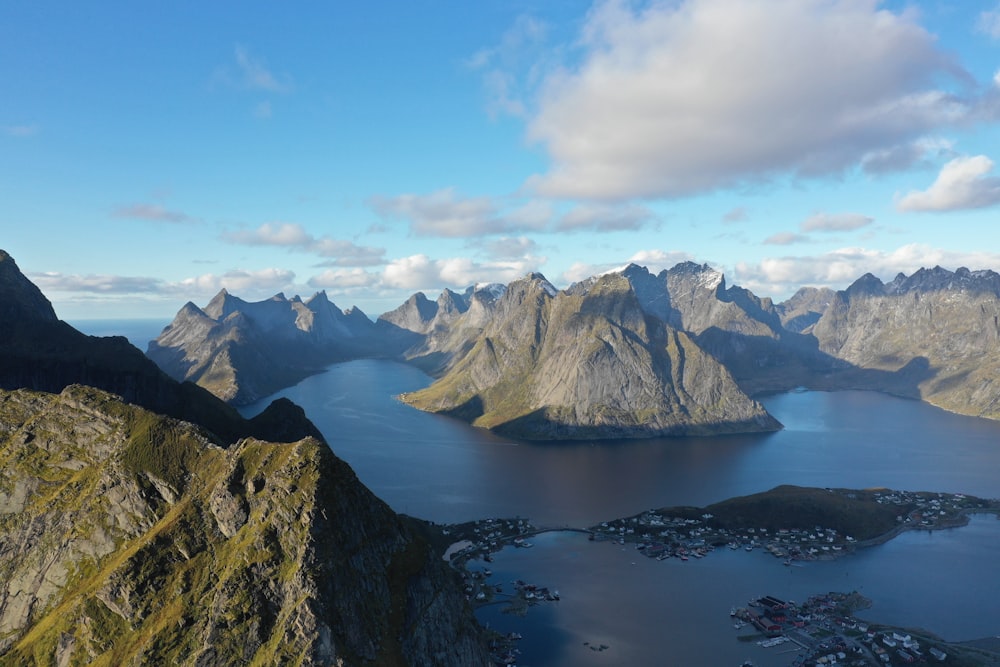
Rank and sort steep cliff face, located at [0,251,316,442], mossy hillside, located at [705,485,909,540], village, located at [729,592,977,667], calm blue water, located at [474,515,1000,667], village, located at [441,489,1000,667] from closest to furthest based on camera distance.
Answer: village, located at [729,592,977,667]
village, located at [441,489,1000,667]
calm blue water, located at [474,515,1000,667]
steep cliff face, located at [0,251,316,442]
mossy hillside, located at [705,485,909,540]

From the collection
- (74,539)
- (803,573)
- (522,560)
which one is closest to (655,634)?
(522,560)

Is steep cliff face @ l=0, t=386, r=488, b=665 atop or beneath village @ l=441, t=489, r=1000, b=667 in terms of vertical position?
atop

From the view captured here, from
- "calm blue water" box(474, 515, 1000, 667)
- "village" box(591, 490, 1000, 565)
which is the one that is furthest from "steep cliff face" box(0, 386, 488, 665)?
"village" box(591, 490, 1000, 565)

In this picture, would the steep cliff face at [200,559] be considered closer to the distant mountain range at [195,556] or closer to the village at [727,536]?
the distant mountain range at [195,556]

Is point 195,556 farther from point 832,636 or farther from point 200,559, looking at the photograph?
point 832,636

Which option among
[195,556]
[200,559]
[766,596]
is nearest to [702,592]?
[766,596]

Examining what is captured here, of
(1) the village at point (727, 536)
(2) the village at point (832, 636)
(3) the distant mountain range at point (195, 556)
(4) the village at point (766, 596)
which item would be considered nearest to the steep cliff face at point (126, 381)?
(3) the distant mountain range at point (195, 556)

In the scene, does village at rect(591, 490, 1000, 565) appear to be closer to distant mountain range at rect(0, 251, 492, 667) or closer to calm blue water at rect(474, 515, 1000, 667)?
calm blue water at rect(474, 515, 1000, 667)
